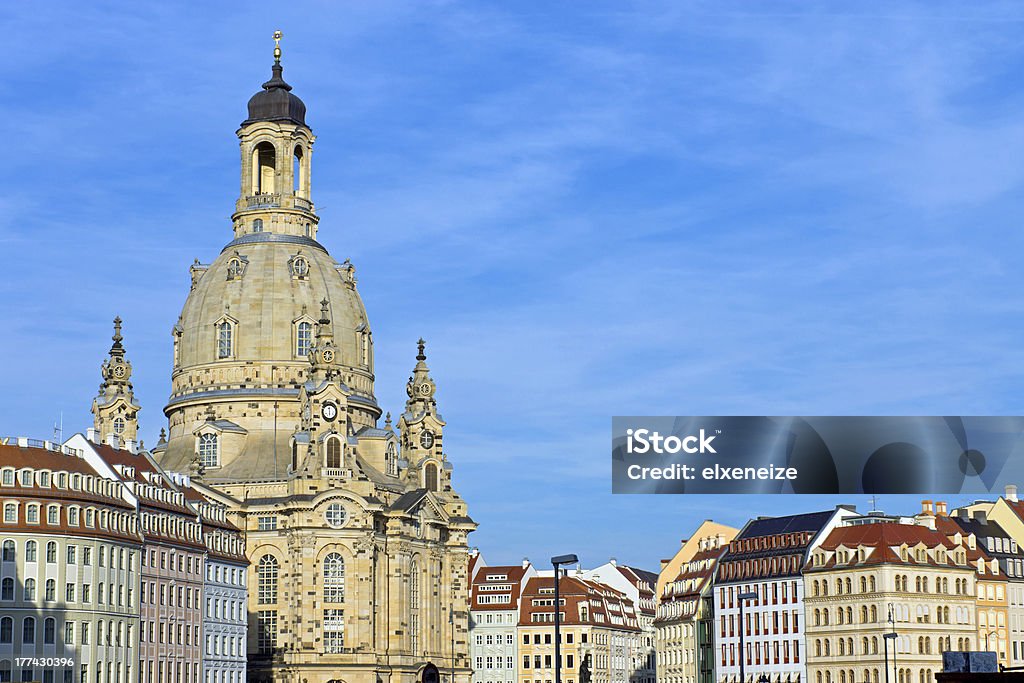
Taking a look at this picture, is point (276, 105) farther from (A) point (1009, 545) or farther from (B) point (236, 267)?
(A) point (1009, 545)

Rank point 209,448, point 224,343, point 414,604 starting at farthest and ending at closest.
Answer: point 224,343 → point 414,604 → point 209,448

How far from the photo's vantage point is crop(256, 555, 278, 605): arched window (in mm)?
169625

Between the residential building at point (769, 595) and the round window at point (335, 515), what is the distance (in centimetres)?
3522

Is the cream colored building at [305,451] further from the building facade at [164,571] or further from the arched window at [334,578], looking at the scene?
the building facade at [164,571]

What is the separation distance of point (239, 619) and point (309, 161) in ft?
201

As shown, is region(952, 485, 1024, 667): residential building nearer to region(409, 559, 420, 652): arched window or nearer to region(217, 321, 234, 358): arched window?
region(409, 559, 420, 652): arched window

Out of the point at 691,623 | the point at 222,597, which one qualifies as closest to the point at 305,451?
the point at 222,597

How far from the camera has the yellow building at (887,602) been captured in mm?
157625

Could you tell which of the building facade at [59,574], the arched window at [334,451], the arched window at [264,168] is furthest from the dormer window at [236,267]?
the building facade at [59,574]

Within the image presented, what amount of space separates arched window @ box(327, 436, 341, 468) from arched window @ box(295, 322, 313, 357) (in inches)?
470

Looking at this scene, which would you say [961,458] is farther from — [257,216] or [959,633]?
[257,216]

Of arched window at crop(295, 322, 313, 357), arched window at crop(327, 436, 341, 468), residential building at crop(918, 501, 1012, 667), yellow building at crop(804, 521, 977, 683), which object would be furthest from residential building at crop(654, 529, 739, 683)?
arched window at crop(295, 322, 313, 357)

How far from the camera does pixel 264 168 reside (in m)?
193

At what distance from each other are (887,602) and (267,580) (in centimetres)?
5315
